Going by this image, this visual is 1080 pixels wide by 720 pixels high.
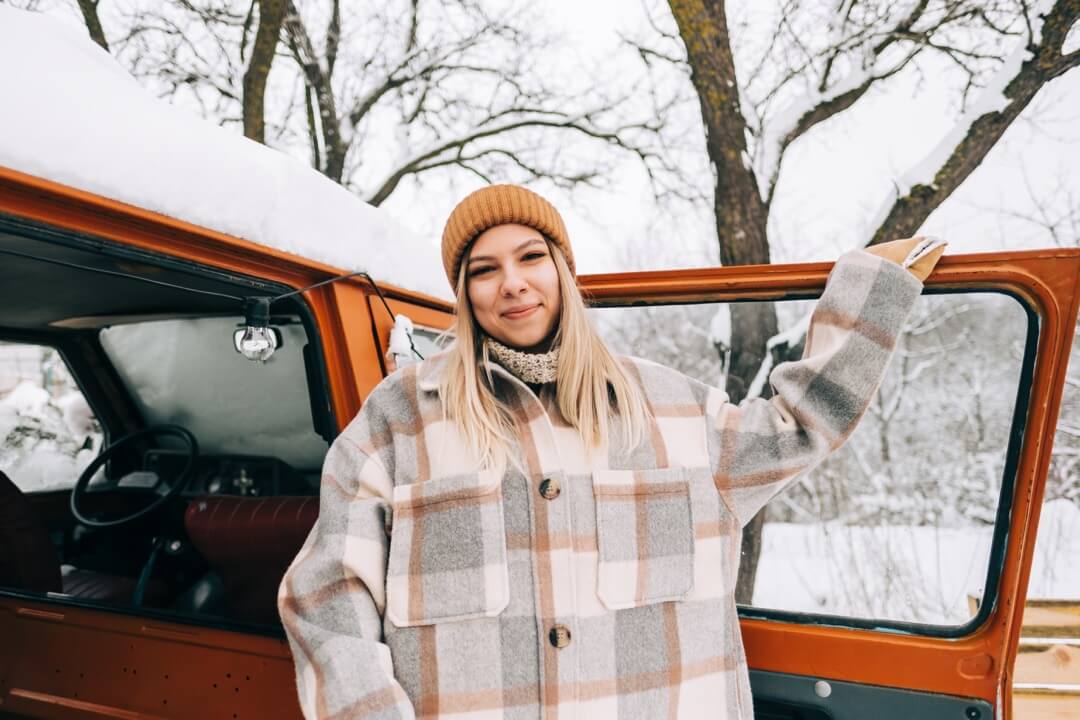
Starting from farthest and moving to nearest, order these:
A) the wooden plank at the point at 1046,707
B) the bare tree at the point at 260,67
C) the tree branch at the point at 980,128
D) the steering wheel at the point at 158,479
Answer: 1. the bare tree at the point at 260,67
2. the tree branch at the point at 980,128
3. the steering wheel at the point at 158,479
4. the wooden plank at the point at 1046,707

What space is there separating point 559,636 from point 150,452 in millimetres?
3247

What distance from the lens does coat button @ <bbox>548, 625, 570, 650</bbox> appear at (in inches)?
48.2

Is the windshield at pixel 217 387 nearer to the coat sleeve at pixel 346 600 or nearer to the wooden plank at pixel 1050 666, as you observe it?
the coat sleeve at pixel 346 600

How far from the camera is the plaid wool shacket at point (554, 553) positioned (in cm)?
124

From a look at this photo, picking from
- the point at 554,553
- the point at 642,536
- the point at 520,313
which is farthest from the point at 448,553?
the point at 520,313

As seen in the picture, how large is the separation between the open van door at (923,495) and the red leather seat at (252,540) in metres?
1.32

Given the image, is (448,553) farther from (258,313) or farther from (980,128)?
(980,128)

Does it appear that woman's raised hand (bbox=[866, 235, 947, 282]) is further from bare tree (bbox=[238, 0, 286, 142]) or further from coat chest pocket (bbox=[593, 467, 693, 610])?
bare tree (bbox=[238, 0, 286, 142])

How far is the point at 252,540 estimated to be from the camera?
2303 mm

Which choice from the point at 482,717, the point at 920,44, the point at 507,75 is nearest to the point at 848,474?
the point at 482,717

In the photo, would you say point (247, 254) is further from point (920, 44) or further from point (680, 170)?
point (680, 170)

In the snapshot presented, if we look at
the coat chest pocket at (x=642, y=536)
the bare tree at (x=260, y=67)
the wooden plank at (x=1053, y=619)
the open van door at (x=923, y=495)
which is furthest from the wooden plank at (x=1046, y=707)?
the bare tree at (x=260, y=67)

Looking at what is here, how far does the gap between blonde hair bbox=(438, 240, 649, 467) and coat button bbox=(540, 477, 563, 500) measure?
10 cm

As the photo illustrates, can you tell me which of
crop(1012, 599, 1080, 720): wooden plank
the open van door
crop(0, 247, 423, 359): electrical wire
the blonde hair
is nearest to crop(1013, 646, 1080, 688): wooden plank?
crop(1012, 599, 1080, 720): wooden plank
